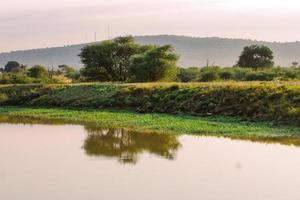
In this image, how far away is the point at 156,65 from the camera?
4509cm

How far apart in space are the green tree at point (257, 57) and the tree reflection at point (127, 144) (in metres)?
46.3

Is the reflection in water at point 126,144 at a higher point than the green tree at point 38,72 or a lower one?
lower

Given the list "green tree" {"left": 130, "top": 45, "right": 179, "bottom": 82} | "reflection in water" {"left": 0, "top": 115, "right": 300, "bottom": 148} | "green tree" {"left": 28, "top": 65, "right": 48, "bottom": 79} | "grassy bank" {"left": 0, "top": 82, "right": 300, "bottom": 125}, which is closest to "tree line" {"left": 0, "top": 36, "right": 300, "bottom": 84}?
"green tree" {"left": 130, "top": 45, "right": 179, "bottom": 82}

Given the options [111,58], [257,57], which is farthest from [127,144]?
[257,57]

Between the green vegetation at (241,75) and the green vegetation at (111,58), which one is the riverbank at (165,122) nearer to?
the green vegetation at (111,58)

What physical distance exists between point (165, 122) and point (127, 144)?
19.9 ft

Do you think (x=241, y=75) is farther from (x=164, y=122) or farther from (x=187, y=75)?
(x=164, y=122)

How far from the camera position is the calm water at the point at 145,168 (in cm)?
1270

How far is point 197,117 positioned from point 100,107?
836 centimetres

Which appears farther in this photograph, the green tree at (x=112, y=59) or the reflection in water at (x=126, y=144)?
the green tree at (x=112, y=59)

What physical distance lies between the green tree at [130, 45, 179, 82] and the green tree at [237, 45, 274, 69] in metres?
24.5

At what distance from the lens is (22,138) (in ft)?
76.3

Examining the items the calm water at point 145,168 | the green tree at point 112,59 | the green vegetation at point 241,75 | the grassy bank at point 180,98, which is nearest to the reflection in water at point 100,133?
the calm water at point 145,168

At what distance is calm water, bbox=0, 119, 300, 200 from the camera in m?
12.7
